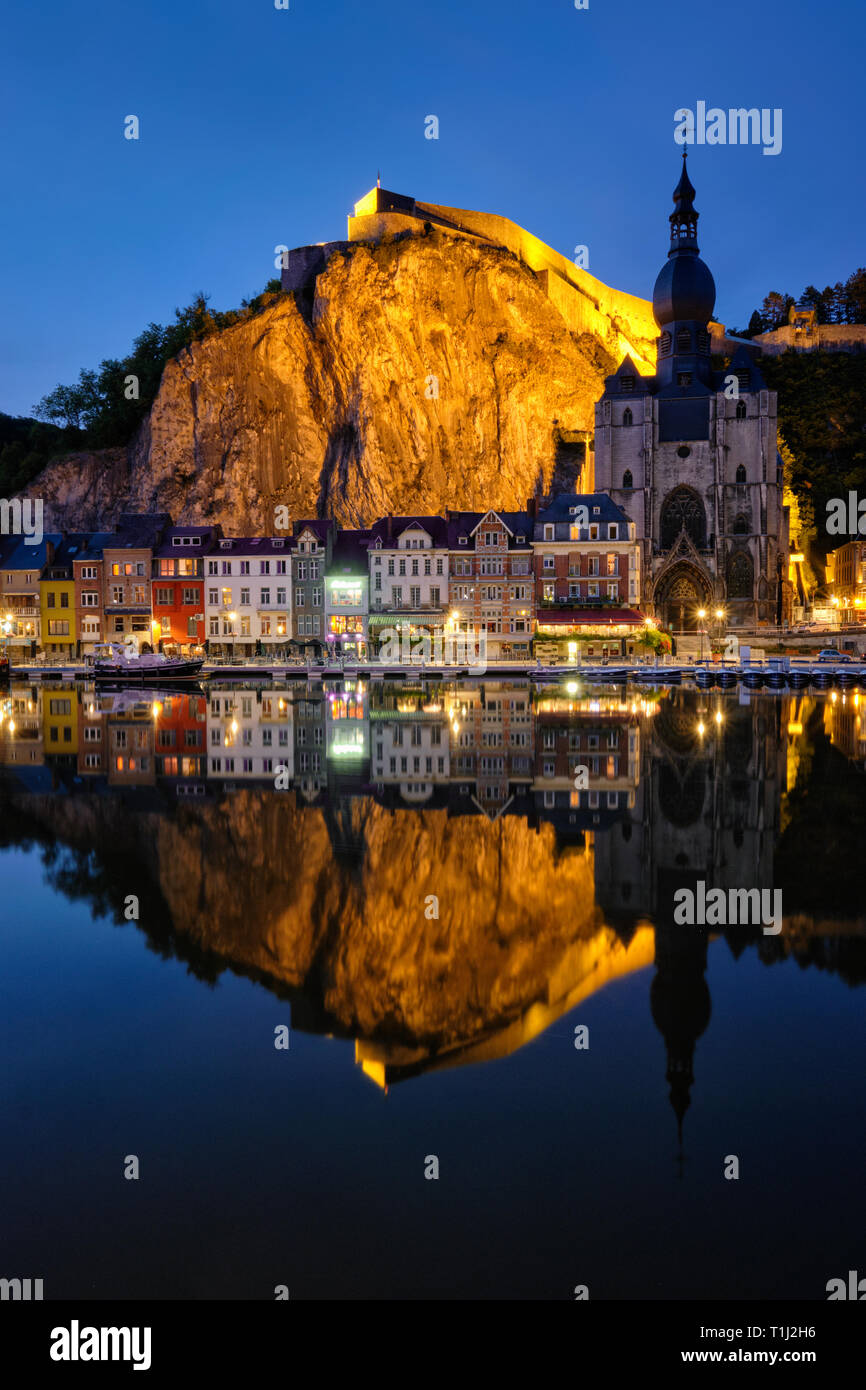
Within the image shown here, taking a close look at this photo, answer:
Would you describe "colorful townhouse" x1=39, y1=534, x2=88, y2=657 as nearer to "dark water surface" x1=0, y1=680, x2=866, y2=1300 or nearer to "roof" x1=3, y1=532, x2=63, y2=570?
"roof" x1=3, y1=532, x2=63, y2=570

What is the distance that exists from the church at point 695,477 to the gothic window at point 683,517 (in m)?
0.08

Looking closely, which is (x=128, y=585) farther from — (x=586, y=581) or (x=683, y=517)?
(x=683, y=517)

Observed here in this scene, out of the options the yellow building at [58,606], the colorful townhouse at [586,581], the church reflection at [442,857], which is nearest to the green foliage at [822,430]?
the colorful townhouse at [586,581]

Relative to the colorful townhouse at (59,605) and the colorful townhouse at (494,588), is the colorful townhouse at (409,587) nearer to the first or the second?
the colorful townhouse at (494,588)

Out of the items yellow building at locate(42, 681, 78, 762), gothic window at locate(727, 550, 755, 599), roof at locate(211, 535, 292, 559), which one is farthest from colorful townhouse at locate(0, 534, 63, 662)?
gothic window at locate(727, 550, 755, 599)

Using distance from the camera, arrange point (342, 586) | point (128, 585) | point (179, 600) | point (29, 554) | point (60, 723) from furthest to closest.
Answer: point (29, 554) < point (128, 585) < point (179, 600) < point (342, 586) < point (60, 723)

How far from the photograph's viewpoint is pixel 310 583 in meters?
68.1

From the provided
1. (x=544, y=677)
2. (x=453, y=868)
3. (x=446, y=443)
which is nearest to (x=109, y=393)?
(x=446, y=443)

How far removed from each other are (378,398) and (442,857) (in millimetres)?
69897

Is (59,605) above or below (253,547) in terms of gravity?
below

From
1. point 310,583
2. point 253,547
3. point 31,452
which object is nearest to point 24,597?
point 253,547

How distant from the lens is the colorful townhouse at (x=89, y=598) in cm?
7000

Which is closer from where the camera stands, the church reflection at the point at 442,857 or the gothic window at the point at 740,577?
the church reflection at the point at 442,857
